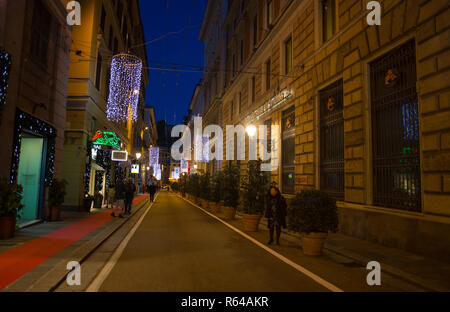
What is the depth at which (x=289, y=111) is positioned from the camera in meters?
17.4

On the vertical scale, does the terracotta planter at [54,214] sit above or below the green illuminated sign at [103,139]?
below

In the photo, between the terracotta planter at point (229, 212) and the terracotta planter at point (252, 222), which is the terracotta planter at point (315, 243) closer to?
the terracotta planter at point (252, 222)

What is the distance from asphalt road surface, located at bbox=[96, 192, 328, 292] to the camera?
5.17m

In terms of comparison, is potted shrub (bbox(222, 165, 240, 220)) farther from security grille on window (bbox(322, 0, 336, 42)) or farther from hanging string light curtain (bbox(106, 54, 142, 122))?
hanging string light curtain (bbox(106, 54, 142, 122))

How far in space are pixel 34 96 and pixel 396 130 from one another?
12.7m

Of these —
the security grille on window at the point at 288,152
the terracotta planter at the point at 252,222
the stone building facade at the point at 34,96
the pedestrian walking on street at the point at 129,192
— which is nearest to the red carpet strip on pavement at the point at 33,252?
the stone building facade at the point at 34,96

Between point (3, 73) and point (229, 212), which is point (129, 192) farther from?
point (3, 73)

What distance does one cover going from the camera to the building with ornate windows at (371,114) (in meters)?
7.63

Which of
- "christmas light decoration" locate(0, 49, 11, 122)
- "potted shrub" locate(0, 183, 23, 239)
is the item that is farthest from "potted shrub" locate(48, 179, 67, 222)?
"christmas light decoration" locate(0, 49, 11, 122)

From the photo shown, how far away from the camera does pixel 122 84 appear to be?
21.4 metres

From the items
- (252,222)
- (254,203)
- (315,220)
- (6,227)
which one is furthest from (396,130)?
(6,227)

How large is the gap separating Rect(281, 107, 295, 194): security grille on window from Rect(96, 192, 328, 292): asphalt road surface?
7.72 metres

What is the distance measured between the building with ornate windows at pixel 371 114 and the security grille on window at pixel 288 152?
56 mm
